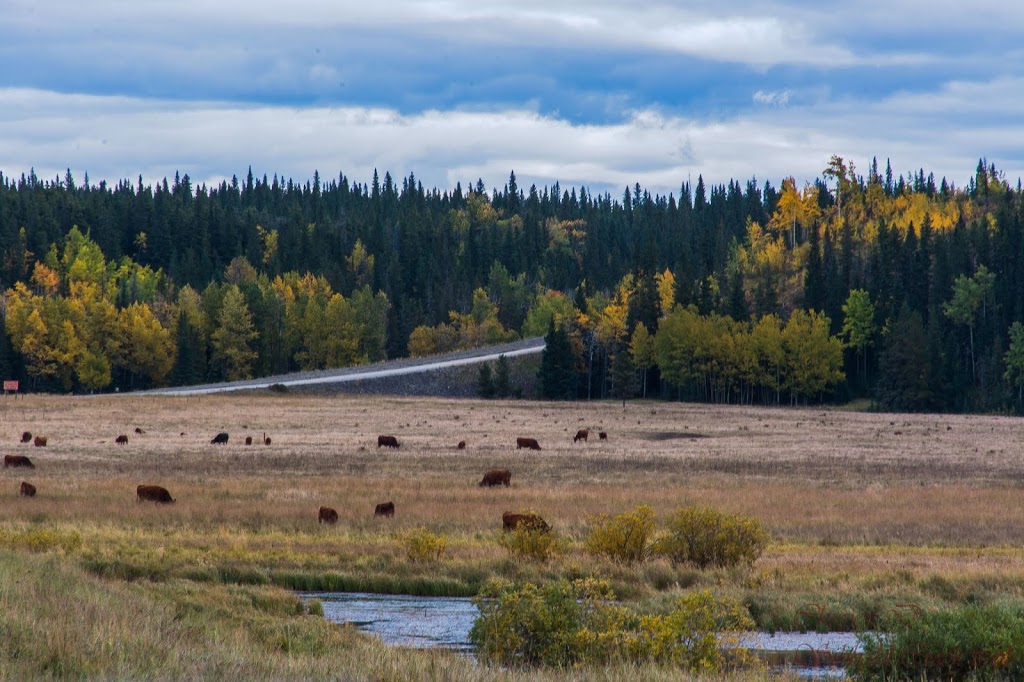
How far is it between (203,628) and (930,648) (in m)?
8.39

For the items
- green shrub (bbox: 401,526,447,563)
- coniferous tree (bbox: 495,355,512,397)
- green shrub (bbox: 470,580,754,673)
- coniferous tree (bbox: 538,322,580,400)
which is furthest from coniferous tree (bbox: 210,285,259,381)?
green shrub (bbox: 470,580,754,673)

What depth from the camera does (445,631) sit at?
15.4 metres

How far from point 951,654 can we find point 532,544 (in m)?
9.31

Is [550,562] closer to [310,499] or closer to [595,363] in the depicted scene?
[310,499]

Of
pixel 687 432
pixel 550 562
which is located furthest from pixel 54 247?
pixel 550 562

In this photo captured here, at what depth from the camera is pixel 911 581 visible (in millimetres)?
17719

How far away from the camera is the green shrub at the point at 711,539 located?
1975 cm

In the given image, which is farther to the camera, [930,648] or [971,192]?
[971,192]

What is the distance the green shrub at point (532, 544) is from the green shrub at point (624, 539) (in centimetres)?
75

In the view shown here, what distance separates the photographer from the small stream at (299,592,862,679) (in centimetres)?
1402

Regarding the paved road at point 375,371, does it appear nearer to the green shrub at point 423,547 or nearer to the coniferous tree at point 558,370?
the coniferous tree at point 558,370

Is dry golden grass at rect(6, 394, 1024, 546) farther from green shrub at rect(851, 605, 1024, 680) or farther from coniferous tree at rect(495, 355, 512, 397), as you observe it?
coniferous tree at rect(495, 355, 512, 397)

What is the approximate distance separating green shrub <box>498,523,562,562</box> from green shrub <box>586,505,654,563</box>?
2.47 ft

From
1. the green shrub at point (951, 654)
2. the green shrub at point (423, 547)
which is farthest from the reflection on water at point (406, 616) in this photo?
the green shrub at point (951, 654)
